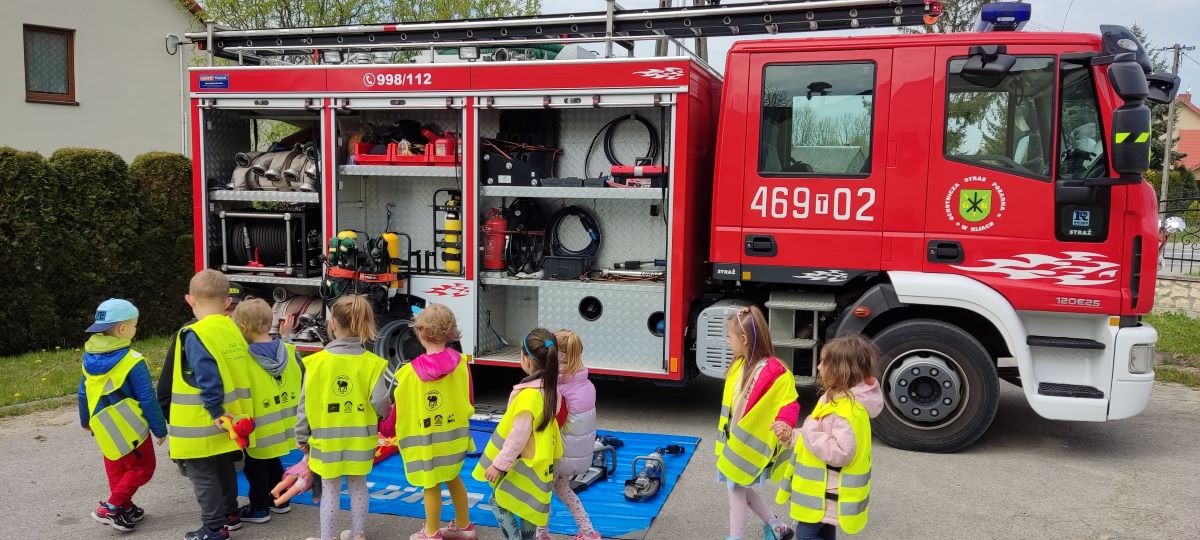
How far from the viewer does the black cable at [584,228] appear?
768cm

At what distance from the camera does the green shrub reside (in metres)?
10.0

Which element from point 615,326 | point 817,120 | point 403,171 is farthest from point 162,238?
point 817,120

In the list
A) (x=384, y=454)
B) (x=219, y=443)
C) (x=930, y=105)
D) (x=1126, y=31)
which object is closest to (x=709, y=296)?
(x=930, y=105)

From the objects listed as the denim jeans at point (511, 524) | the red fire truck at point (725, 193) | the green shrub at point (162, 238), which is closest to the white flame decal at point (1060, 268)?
the red fire truck at point (725, 193)

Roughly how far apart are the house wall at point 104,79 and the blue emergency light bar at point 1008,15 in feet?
49.4

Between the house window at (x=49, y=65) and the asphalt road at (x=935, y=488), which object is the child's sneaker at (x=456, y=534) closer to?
the asphalt road at (x=935, y=488)

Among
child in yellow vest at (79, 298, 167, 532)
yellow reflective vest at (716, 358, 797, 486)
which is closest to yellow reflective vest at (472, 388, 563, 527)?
yellow reflective vest at (716, 358, 797, 486)

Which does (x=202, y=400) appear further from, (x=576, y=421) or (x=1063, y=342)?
(x=1063, y=342)

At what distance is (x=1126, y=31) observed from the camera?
5742 mm

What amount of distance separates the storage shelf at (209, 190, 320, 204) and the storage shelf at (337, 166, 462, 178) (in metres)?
0.36

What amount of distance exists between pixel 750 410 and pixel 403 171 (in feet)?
14.8

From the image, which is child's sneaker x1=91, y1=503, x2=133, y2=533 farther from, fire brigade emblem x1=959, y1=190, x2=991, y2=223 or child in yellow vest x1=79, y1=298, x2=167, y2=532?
fire brigade emblem x1=959, y1=190, x2=991, y2=223

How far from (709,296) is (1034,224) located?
236cm

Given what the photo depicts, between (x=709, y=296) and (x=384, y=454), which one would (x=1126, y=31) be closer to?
(x=709, y=296)
